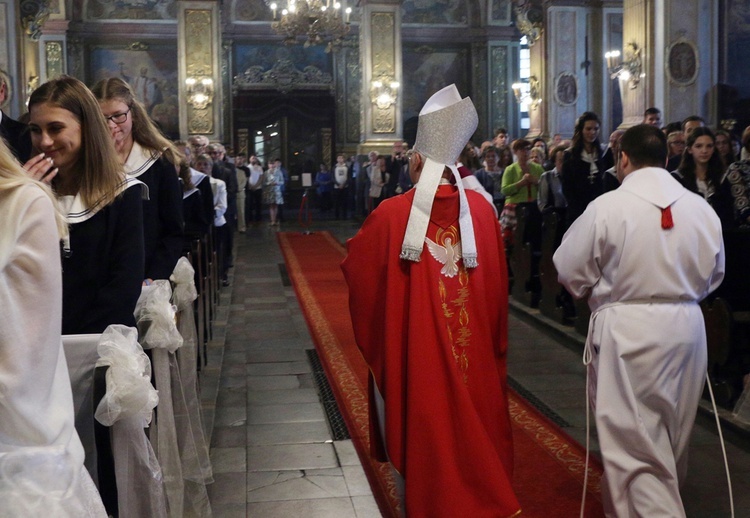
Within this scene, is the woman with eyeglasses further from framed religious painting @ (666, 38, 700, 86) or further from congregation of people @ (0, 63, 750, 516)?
framed religious painting @ (666, 38, 700, 86)

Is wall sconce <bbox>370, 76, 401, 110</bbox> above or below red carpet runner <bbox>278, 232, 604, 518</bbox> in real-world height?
above

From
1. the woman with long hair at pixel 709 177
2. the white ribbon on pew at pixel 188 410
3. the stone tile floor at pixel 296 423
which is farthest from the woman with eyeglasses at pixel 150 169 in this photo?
the woman with long hair at pixel 709 177

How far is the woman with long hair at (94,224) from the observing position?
2965mm

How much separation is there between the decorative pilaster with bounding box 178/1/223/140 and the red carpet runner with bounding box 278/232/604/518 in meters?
12.5

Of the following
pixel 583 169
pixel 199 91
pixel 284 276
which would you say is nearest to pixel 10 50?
pixel 199 91

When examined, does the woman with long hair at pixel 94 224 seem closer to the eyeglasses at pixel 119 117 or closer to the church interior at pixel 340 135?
the church interior at pixel 340 135

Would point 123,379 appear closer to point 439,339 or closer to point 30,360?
point 30,360

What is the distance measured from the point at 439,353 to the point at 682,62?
438 inches

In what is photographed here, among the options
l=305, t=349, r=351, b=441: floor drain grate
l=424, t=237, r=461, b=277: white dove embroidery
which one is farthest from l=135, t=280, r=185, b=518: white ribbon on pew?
l=305, t=349, r=351, b=441: floor drain grate

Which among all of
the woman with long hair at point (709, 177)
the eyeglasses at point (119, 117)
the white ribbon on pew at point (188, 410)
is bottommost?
the white ribbon on pew at point (188, 410)

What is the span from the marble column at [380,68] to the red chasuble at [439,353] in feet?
58.3

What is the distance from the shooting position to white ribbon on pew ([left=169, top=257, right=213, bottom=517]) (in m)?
4.19

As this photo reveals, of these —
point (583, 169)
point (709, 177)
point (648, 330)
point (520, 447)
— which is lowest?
point (520, 447)

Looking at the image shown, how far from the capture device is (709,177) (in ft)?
21.3
